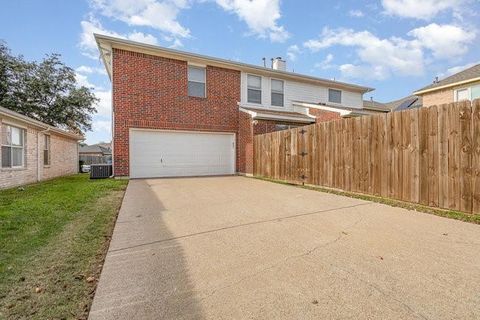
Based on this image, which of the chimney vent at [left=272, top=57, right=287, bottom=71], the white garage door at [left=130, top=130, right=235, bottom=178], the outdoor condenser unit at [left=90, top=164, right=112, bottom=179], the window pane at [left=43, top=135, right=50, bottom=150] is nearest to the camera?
the outdoor condenser unit at [left=90, top=164, right=112, bottom=179]

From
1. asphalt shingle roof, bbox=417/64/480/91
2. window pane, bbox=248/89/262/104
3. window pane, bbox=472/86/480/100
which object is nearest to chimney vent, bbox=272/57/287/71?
window pane, bbox=248/89/262/104

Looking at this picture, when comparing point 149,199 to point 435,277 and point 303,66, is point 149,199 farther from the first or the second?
point 303,66

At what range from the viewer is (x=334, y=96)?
19.1 metres

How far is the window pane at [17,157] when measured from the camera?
10.2 meters

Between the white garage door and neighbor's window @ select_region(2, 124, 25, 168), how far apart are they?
4000 mm

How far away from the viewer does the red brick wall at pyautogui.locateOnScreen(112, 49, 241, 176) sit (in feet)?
40.5

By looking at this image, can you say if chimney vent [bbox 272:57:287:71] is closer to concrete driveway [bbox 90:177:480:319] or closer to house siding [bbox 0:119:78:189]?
house siding [bbox 0:119:78:189]

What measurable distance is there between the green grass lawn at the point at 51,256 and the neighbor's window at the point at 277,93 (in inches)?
475

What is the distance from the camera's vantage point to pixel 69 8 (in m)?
10.2

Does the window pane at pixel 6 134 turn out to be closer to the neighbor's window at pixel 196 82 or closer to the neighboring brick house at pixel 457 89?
the neighbor's window at pixel 196 82

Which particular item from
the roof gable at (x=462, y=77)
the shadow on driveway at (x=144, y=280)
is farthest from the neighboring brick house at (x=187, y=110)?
the shadow on driveway at (x=144, y=280)

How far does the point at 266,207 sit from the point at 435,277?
3.75 metres

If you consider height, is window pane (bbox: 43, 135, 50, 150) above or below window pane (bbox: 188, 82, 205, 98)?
below

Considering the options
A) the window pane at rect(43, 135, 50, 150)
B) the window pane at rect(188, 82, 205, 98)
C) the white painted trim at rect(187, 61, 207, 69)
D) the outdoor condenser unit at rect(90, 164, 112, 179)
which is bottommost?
the outdoor condenser unit at rect(90, 164, 112, 179)
